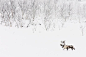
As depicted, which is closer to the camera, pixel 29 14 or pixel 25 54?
pixel 25 54

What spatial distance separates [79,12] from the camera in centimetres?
5291

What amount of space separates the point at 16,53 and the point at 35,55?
4.01 feet

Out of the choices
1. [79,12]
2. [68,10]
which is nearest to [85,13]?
[79,12]

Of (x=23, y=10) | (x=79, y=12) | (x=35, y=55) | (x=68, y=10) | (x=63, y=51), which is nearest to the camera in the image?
(x=35, y=55)

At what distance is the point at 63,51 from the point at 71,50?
2.16ft

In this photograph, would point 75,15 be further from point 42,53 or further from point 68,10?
point 42,53

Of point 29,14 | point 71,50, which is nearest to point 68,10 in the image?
point 29,14

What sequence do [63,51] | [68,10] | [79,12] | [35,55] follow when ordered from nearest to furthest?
1. [35,55]
2. [63,51]
3. [68,10]
4. [79,12]

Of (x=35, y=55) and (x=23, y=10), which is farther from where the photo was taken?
(x=23, y=10)

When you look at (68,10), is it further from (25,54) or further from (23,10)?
(25,54)

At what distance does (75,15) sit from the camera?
53.4 m

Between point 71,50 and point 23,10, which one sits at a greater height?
point 23,10

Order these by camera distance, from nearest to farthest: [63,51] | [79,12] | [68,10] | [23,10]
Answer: [63,51]
[23,10]
[68,10]
[79,12]

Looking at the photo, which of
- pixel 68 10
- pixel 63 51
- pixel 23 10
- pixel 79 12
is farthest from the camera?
pixel 79 12
